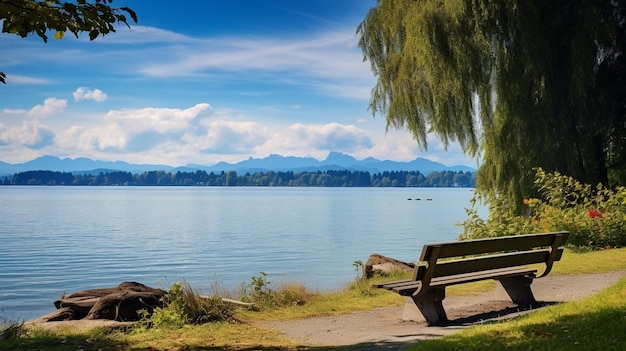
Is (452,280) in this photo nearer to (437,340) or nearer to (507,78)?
(437,340)

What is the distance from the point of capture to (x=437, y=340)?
6762 millimetres

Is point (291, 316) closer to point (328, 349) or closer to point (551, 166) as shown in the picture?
point (328, 349)

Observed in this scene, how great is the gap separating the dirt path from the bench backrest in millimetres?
650

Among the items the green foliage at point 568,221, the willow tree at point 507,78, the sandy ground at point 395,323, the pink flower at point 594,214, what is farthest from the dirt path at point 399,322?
the willow tree at point 507,78

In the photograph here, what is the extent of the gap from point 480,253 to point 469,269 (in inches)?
19.6

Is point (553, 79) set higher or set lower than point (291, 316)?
higher

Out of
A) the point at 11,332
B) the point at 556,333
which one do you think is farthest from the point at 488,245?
the point at 11,332

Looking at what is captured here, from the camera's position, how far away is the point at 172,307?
893cm

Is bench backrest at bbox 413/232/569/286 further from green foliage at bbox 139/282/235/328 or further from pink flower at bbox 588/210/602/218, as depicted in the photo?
pink flower at bbox 588/210/602/218

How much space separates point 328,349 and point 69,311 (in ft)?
18.4

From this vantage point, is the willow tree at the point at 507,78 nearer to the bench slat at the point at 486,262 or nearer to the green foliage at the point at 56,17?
the bench slat at the point at 486,262

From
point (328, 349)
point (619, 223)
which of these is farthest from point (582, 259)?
point (328, 349)

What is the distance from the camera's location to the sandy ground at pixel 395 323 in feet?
25.1

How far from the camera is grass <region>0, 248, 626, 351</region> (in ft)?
20.8
